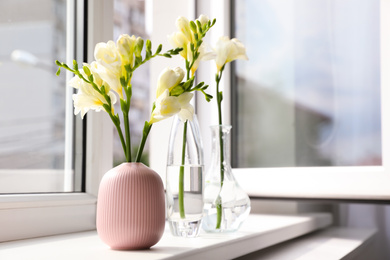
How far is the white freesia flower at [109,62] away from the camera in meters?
0.66

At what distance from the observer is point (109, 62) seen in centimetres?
66

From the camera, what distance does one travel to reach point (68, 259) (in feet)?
1.97

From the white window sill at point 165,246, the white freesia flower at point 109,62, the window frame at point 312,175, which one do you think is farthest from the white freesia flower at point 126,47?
the window frame at point 312,175

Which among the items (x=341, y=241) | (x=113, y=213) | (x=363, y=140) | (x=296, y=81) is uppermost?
(x=296, y=81)

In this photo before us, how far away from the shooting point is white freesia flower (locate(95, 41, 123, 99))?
66 cm

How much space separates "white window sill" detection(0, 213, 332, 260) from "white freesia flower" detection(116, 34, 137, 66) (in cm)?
26

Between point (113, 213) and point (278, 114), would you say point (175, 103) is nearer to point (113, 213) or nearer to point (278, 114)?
point (113, 213)

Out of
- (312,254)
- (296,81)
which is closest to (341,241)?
(312,254)

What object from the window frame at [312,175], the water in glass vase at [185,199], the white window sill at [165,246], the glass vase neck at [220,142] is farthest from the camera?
the window frame at [312,175]

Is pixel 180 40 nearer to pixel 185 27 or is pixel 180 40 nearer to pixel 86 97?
pixel 185 27

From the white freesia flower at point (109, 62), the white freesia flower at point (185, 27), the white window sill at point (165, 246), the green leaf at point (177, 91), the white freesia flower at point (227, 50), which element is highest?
the white freesia flower at point (185, 27)

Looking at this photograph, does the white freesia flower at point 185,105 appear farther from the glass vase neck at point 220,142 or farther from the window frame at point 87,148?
the window frame at point 87,148

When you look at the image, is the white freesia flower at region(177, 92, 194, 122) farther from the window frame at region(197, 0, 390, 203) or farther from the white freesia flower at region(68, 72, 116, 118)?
the window frame at region(197, 0, 390, 203)

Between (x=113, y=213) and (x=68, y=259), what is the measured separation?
0.09 metres
